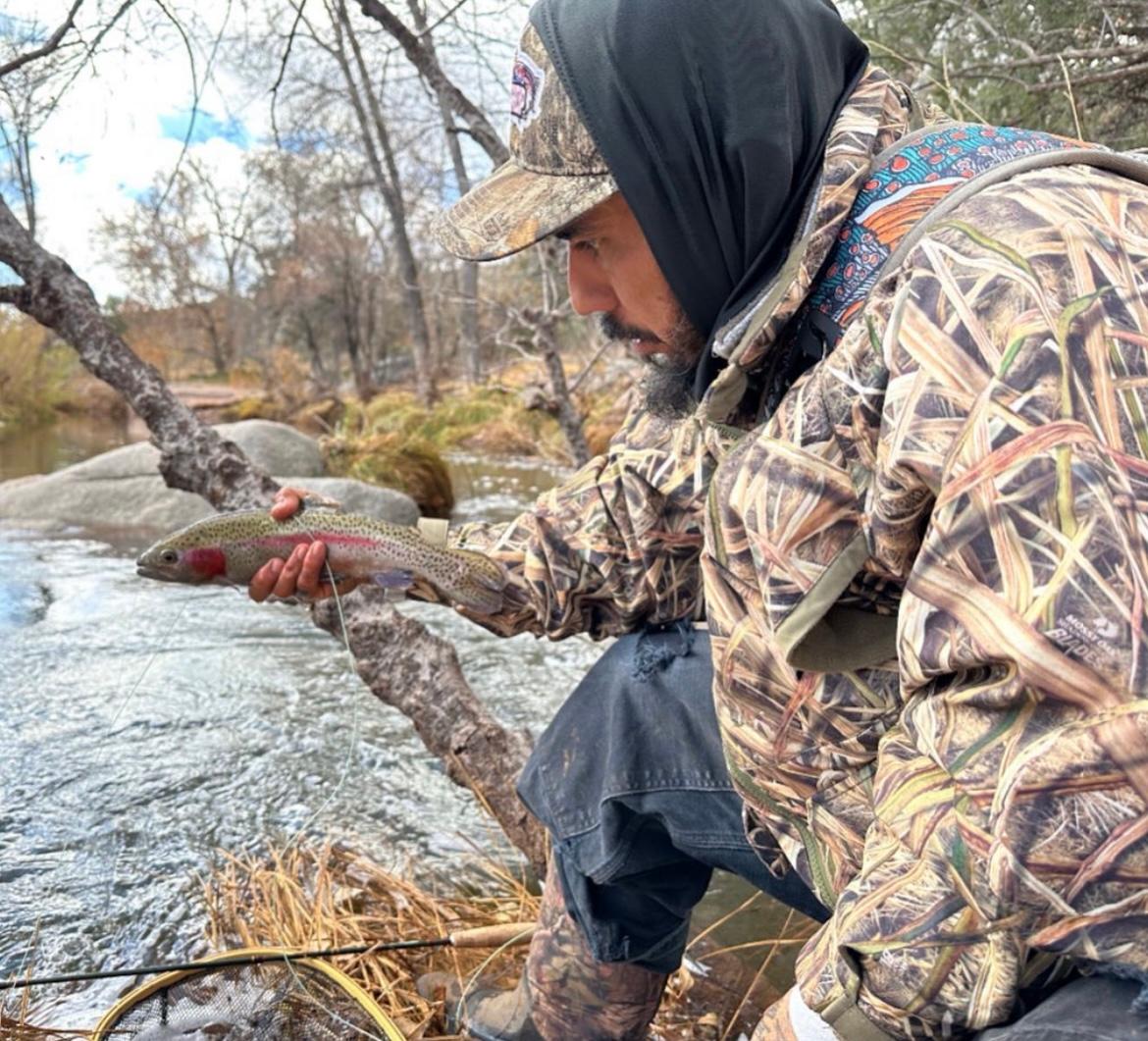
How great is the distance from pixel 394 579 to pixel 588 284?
0.93 m

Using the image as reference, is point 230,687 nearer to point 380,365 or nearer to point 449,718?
point 449,718

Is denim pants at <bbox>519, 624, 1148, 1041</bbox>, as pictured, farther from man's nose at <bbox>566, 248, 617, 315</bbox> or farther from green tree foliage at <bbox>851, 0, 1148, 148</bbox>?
green tree foliage at <bbox>851, 0, 1148, 148</bbox>

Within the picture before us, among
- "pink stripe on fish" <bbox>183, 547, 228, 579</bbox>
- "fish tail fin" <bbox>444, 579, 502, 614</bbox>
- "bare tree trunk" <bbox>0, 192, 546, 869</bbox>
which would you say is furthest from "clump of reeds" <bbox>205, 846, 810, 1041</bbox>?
"pink stripe on fish" <bbox>183, 547, 228, 579</bbox>

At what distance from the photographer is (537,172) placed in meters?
1.86

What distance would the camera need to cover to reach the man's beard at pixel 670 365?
76.0 inches

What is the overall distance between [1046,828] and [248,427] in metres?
12.8

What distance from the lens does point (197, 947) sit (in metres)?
3.12

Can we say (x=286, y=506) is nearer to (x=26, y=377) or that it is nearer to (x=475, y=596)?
(x=475, y=596)

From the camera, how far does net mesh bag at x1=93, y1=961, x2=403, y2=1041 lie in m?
2.36

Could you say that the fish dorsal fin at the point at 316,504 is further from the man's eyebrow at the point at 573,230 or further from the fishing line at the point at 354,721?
the man's eyebrow at the point at 573,230

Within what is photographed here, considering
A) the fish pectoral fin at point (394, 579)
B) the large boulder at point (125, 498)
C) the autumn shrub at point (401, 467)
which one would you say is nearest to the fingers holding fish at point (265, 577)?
the fish pectoral fin at point (394, 579)

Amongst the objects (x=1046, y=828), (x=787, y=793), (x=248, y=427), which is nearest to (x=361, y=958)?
(x=787, y=793)

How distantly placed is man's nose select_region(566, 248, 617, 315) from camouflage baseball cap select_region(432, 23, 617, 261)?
11cm

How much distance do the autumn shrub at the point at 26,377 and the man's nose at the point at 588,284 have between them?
2351cm
